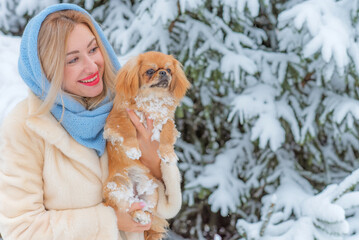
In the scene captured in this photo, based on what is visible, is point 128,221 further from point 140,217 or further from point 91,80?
point 91,80

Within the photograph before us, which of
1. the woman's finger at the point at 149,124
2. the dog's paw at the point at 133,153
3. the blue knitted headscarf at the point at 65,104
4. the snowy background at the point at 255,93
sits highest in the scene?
the blue knitted headscarf at the point at 65,104

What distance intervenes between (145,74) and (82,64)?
285 millimetres

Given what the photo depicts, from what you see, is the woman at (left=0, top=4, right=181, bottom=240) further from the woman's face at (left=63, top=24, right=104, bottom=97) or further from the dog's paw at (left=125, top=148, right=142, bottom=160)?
the dog's paw at (left=125, top=148, right=142, bottom=160)

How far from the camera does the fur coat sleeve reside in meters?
1.45

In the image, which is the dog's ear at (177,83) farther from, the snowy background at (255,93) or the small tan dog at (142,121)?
the snowy background at (255,93)

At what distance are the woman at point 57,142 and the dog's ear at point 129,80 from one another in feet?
0.32

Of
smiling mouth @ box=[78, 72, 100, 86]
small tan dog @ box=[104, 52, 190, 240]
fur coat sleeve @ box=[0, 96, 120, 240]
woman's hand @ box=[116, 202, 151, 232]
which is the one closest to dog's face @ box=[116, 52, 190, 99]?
small tan dog @ box=[104, 52, 190, 240]

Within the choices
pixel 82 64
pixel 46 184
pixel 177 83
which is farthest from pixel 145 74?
pixel 46 184

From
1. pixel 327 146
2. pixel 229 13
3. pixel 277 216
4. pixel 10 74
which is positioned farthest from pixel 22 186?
pixel 327 146

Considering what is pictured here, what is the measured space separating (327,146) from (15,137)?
2.98m

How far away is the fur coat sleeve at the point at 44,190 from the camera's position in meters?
1.45

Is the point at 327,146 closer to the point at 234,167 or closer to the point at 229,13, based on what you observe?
the point at 234,167

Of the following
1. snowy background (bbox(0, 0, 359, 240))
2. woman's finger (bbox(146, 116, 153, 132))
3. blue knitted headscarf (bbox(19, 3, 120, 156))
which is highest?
blue knitted headscarf (bbox(19, 3, 120, 156))

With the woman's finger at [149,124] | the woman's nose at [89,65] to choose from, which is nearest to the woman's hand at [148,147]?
the woman's finger at [149,124]
